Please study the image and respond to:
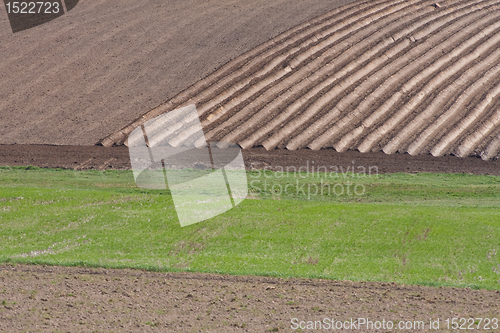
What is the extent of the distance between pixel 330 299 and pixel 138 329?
5.21 m

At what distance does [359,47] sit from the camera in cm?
2966

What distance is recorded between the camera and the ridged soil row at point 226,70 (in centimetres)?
2334

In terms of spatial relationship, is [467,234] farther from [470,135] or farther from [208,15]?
[208,15]

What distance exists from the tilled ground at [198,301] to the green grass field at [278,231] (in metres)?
0.62

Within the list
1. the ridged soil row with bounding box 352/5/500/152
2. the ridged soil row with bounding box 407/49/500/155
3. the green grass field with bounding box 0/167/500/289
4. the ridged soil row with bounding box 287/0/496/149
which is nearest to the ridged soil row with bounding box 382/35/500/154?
the ridged soil row with bounding box 407/49/500/155

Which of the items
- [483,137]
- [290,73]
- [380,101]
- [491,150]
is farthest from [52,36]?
[491,150]

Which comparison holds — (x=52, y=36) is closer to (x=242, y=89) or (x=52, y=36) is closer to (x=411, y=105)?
(x=242, y=89)

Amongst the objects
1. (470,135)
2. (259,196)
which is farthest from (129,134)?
(470,135)

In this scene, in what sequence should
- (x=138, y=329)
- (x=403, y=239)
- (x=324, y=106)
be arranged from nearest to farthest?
(x=138, y=329) → (x=403, y=239) → (x=324, y=106)

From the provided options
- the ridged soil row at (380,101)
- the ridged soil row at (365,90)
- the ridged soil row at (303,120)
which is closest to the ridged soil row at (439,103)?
the ridged soil row at (380,101)

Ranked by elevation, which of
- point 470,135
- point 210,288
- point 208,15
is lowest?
point 470,135

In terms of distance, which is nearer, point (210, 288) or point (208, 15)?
point (210, 288)

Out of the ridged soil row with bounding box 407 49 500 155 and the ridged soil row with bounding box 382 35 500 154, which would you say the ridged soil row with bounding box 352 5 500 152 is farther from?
the ridged soil row with bounding box 407 49 500 155

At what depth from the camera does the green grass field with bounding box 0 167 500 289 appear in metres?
13.9
